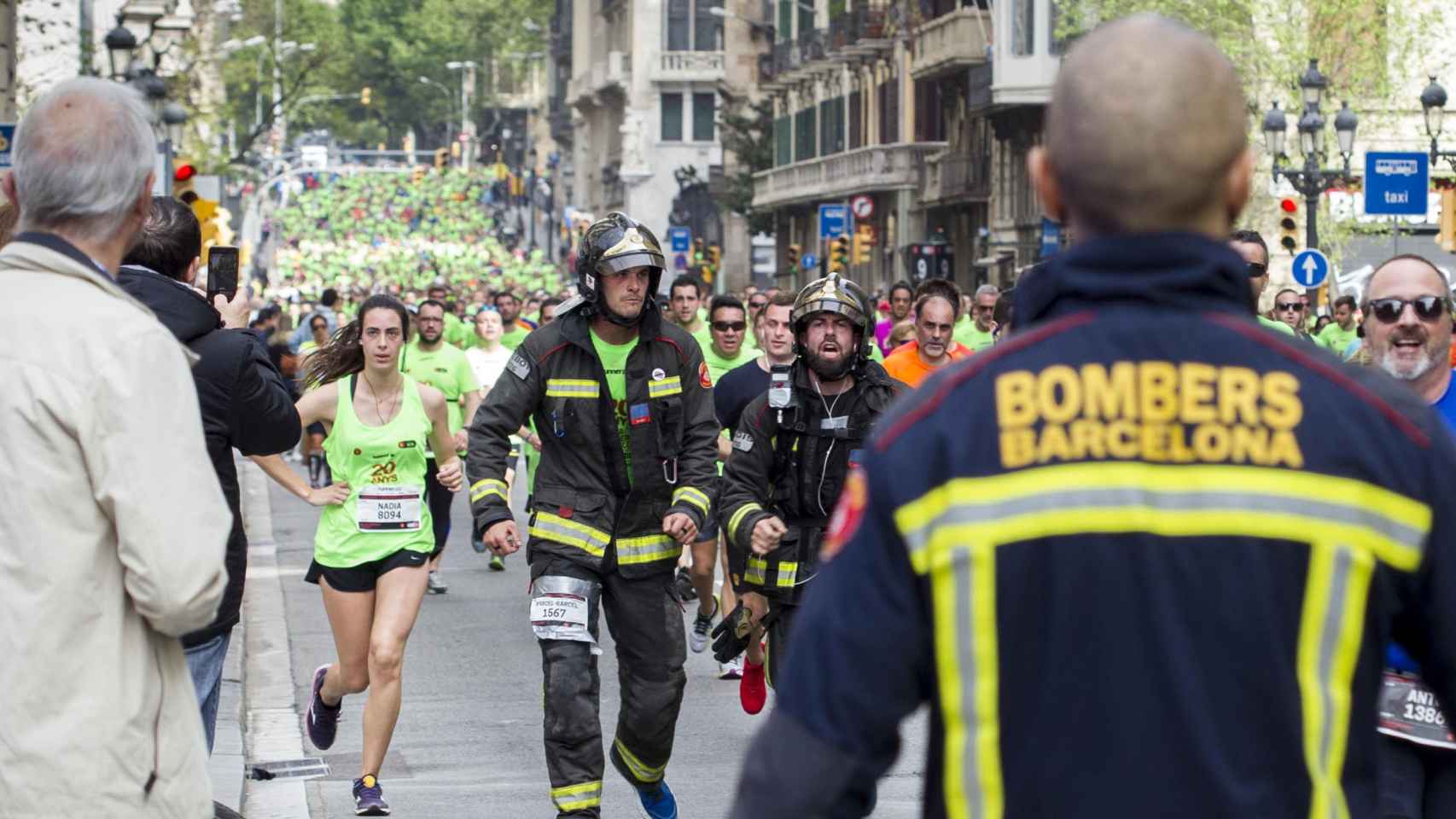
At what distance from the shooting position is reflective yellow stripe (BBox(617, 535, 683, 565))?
8109 millimetres

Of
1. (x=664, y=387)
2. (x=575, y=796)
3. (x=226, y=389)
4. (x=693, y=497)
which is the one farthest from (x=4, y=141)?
(x=226, y=389)

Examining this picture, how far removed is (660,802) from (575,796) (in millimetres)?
476

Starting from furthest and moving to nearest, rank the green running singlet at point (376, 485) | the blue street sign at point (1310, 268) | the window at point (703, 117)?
the window at point (703, 117)
the blue street sign at point (1310, 268)
the green running singlet at point (376, 485)

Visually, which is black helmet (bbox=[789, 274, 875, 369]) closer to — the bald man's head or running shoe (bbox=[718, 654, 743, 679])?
running shoe (bbox=[718, 654, 743, 679])

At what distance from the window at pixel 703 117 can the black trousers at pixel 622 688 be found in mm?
92518

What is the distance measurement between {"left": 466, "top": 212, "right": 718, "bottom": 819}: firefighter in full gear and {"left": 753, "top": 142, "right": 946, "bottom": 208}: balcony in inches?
1993

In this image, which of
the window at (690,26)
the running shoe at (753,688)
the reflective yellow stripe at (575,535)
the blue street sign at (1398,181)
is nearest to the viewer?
the reflective yellow stripe at (575,535)

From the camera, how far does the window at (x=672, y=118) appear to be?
102 metres

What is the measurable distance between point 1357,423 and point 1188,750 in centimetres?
39

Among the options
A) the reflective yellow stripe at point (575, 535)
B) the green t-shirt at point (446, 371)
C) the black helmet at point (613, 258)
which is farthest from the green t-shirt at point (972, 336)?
the reflective yellow stripe at point (575, 535)

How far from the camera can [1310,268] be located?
28.8 meters

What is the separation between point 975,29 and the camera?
171 feet

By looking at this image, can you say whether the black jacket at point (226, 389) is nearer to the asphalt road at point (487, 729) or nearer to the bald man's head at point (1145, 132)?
the asphalt road at point (487, 729)

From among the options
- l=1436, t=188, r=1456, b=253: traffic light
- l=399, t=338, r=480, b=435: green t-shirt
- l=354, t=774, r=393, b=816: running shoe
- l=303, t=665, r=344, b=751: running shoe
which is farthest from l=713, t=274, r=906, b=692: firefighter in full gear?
l=1436, t=188, r=1456, b=253: traffic light
